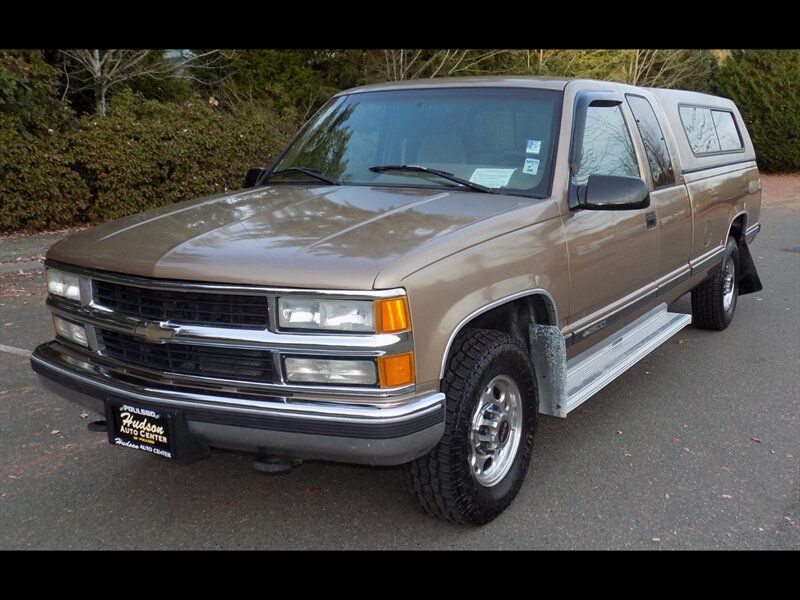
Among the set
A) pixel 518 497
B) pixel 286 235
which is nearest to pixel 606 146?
pixel 518 497

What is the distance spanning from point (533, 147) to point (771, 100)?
21.2 m

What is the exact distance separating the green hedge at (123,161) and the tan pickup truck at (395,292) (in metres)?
6.74

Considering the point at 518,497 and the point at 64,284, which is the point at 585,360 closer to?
the point at 518,497

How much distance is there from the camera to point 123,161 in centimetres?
1094

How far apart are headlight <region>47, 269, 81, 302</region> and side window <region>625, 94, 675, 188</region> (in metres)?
3.47

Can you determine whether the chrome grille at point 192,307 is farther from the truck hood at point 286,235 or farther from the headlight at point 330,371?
the headlight at point 330,371

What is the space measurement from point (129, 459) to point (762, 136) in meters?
22.3

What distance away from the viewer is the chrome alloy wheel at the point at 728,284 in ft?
21.6

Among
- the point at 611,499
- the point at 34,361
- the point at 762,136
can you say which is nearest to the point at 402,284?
the point at 611,499

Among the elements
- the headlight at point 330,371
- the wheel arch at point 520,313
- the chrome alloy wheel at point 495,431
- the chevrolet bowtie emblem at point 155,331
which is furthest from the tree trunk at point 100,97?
the headlight at point 330,371

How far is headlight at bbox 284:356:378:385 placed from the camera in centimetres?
280

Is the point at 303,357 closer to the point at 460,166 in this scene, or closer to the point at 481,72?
the point at 460,166

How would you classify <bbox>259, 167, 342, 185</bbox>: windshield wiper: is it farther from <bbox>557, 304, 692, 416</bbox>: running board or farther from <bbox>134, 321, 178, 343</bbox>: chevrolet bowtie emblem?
<bbox>557, 304, 692, 416</bbox>: running board

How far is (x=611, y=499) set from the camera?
3.65m
